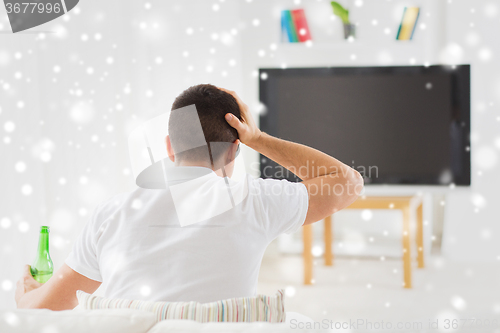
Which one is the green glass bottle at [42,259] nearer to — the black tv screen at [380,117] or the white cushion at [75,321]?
the white cushion at [75,321]

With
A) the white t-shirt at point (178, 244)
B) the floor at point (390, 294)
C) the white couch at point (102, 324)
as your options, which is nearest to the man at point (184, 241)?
the white t-shirt at point (178, 244)

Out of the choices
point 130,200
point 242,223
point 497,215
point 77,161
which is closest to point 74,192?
point 77,161

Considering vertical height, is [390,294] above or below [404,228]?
below

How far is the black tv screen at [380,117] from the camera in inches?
87.8

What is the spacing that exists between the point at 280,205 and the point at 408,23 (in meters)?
2.15

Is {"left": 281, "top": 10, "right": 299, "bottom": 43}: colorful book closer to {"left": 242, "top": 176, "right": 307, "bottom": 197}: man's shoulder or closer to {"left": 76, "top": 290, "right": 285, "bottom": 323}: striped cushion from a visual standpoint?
{"left": 242, "top": 176, "right": 307, "bottom": 197}: man's shoulder

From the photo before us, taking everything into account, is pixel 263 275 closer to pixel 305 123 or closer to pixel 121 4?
pixel 305 123

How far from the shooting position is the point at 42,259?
1.14 metres

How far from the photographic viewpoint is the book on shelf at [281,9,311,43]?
2.52 m

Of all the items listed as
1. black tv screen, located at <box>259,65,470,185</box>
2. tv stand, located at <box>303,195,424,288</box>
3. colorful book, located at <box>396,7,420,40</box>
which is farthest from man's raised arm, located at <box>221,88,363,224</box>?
colorful book, located at <box>396,7,420,40</box>

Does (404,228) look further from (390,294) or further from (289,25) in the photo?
(289,25)

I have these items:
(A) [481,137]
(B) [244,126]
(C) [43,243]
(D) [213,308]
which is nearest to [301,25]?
(A) [481,137]

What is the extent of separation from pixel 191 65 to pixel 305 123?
761 mm

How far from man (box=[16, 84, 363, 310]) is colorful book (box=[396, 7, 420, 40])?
1.97 m
